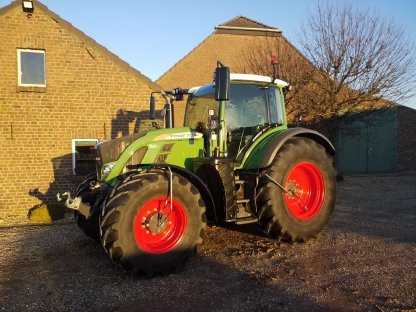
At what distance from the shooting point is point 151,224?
461 centimetres

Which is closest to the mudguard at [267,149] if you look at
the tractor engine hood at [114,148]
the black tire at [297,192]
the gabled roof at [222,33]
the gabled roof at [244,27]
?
the black tire at [297,192]

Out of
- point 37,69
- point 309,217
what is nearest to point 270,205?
point 309,217

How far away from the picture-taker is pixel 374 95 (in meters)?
13.3

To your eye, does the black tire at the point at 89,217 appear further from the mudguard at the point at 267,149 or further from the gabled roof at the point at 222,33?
the gabled roof at the point at 222,33

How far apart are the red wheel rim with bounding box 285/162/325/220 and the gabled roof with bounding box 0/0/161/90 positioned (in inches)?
241

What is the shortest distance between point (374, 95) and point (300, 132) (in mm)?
8759

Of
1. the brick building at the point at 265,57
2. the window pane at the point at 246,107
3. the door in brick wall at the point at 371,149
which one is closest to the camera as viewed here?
the window pane at the point at 246,107

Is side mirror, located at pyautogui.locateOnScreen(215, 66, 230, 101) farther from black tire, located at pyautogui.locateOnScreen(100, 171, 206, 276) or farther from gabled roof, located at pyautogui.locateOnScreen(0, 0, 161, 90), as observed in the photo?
gabled roof, located at pyautogui.locateOnScreen(0, 0, 161, 90)

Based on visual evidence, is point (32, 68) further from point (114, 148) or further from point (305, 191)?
point (305, 191)

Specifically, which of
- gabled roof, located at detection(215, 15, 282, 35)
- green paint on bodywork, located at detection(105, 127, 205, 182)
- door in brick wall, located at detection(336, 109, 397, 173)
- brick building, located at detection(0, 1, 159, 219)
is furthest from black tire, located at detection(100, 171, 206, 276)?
gabled roof, located at detection(215, 15, 282, 35)

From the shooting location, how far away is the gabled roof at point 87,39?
32.9ft

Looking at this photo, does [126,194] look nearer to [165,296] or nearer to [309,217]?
[165,296]

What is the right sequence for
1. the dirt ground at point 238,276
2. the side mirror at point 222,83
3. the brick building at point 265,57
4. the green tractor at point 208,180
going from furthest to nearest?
1. the brick building at point 265,57
2. the side mirror at point 222,83
3. the green tractor at point 208,180
4. the dirt ground at point 238,276

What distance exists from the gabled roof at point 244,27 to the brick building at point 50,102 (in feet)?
31.3
